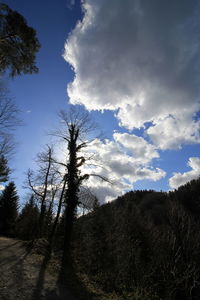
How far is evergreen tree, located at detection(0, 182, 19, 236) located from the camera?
1268 inches

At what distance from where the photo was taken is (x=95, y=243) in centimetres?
1555

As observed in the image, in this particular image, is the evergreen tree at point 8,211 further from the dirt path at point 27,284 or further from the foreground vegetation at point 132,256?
the dirt path at point 27,284

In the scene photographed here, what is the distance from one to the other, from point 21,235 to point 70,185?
1765 centimetres

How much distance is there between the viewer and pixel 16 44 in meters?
7.48

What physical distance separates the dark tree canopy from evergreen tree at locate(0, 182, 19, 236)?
29.7 m

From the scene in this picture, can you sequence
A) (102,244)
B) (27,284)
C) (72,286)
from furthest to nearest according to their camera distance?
(102,244) → (72,286) → (27,284)

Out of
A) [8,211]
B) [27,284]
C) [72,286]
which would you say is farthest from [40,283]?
[8,211]

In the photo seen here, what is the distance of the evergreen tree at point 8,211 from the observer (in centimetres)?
3222

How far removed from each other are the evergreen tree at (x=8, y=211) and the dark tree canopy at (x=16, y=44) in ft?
97.4

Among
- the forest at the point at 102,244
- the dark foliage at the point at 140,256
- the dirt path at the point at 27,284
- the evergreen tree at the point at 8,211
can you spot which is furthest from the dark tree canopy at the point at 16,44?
the evergreen tree at the point at 8,211

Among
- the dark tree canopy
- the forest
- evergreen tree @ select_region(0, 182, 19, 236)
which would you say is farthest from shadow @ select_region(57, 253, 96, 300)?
evergreen tree @ select_region(0, 182, 19, 236)

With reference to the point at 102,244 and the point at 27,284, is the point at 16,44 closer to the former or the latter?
the point at 27,284

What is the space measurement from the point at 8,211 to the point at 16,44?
31616 millimetres

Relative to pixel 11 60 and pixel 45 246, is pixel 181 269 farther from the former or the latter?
pixel 11 60
